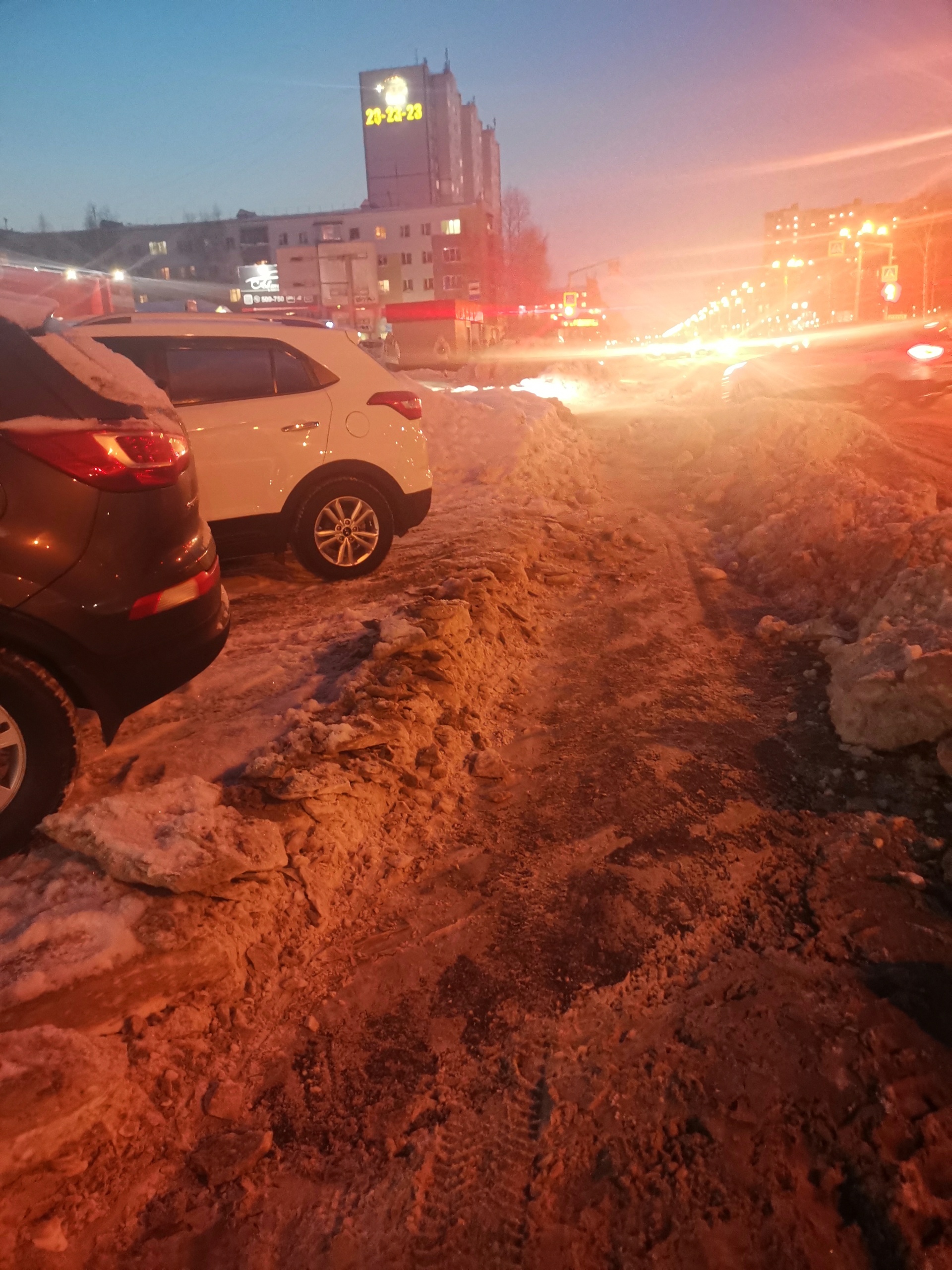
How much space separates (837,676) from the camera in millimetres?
4793

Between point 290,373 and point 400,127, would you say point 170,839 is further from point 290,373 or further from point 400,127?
point 400,127

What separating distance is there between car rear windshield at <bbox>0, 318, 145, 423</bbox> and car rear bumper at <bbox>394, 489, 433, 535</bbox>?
354 centimetres

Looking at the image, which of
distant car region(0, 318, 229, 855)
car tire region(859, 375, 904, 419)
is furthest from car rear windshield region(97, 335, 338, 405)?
car tire region(859, 375, 904, 419)

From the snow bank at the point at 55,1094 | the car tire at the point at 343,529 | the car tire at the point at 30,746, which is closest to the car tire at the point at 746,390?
the car tire at the point at 343,529

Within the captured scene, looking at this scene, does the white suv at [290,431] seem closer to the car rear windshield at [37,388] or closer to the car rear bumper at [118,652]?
the car rear windshield at [37,388]

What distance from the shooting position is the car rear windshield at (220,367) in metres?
5.87

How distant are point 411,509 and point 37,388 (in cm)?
383

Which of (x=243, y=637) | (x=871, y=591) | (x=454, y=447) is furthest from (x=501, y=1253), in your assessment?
(x=454, y=447)

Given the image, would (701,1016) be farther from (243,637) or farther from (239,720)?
(243,637)

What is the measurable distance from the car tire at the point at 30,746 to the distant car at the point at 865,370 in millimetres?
16195

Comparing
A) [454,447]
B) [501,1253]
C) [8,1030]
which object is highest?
A: [454,447]

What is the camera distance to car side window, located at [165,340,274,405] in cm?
595

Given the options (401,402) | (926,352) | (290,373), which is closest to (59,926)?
(290,373)

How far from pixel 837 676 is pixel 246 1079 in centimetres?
374
